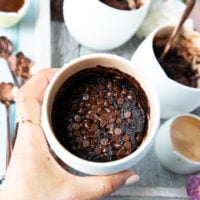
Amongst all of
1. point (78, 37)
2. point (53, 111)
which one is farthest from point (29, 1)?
point (53, 111)

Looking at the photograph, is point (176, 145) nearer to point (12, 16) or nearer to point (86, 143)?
point (86, 143)

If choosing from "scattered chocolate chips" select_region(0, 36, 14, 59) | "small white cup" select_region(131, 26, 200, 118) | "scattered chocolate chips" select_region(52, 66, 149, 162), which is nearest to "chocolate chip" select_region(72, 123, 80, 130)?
"scattered chocolate chips" select_region(52, 66, 149, 162)

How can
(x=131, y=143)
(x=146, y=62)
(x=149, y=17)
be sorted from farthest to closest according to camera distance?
(x=149, y=17), (x=146, y=62), (x=131, y=143)

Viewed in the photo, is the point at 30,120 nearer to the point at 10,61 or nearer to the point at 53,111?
the point at 53,111

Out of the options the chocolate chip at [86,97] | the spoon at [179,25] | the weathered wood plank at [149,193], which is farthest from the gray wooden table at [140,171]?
the chocolate chip at [86,97]

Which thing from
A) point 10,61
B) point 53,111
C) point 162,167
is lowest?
point 162,167

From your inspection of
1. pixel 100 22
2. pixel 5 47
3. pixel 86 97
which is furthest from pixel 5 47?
pixel 86 97

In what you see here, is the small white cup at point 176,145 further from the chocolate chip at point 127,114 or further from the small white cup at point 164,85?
the chocolate chip at point 127,114
